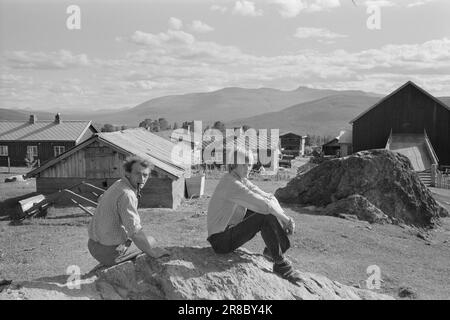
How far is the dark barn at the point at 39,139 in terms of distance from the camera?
151 ft

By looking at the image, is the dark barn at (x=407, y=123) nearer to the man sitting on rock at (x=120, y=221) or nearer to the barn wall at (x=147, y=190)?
the barn wall at (x=147, y=190)

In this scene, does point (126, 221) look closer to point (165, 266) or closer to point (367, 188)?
point (165, 266)

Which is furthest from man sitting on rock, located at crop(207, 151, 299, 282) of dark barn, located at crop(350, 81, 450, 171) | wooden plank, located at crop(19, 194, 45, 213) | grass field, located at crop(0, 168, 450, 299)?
dark barn, located at crop(350, 81, 450, 171)

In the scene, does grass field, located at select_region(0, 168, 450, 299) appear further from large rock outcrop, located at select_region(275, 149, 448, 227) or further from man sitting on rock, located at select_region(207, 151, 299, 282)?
man sitting on rock, located at select_region(207, 151, 299, 282)

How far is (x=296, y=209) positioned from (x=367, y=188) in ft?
9.66

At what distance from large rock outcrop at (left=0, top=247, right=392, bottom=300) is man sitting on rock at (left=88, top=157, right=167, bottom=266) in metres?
0.24

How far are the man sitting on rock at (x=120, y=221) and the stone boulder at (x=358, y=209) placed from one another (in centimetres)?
1227

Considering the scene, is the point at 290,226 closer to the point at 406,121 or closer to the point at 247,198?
the point at 247,198

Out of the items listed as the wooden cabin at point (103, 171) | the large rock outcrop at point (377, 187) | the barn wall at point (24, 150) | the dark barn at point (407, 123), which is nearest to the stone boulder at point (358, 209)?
the large rock outcrop at point (377, 187)

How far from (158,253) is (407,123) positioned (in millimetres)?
42009

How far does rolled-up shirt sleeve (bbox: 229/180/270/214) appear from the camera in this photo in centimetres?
591

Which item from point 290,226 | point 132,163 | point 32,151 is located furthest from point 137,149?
point 32,151

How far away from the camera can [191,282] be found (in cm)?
604
